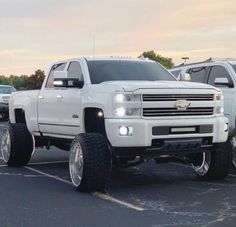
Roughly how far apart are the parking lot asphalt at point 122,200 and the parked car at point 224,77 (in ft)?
3.37

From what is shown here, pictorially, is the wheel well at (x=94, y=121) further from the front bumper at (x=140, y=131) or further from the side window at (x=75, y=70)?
the side window at (x=75, y=70)

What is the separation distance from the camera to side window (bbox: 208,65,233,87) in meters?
10.2

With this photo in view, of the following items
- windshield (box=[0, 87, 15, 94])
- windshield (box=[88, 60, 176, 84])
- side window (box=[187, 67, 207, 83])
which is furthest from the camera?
windshield (box=[0, 87, 15, 94])

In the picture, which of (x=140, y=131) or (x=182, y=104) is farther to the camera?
(x=182, y=104)

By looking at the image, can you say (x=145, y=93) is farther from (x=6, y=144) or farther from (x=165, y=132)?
(x=6, y=144)

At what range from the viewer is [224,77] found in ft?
35.3

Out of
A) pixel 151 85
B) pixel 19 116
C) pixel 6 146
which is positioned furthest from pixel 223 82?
pixel 6 146

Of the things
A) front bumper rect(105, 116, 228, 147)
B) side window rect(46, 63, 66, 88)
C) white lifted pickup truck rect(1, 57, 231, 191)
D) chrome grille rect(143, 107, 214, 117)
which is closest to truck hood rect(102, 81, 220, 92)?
white lifted pickup truck rect(1, 57, 231, 191)

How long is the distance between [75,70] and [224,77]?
9.80 ft

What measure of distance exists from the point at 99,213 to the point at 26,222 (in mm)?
920

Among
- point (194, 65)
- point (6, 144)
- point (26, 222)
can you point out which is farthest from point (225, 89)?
point (26, 222)

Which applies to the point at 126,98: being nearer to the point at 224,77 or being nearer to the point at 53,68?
the point at 53,68

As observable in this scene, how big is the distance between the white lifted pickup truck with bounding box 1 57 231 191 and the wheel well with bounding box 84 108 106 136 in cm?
2

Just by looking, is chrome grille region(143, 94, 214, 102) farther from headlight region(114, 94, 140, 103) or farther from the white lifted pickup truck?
headlight region(114, 94, 140, 103)
